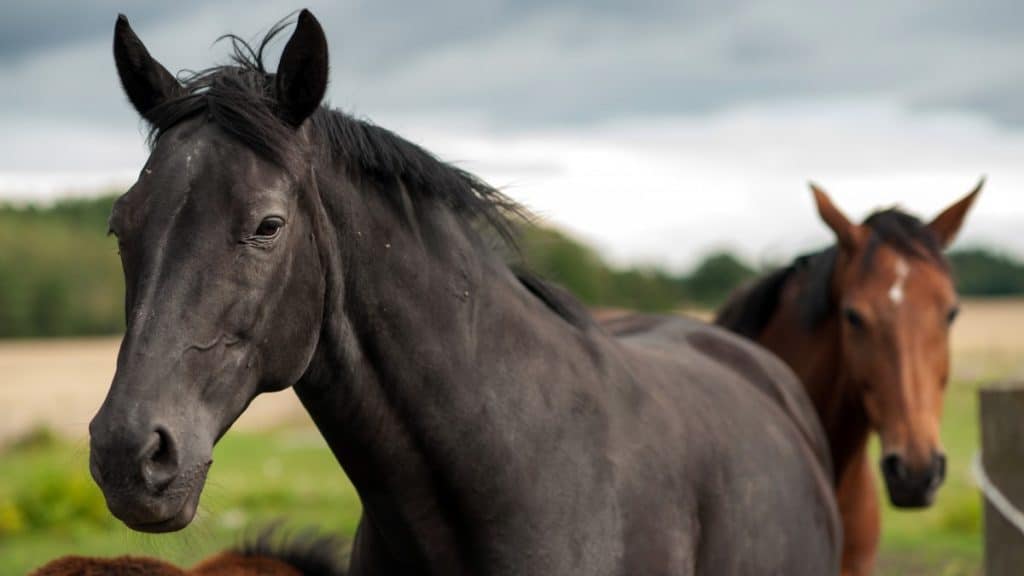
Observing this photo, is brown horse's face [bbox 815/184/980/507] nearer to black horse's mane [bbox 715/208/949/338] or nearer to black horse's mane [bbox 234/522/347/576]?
black horse's mane [bbox 715/208/949/338]

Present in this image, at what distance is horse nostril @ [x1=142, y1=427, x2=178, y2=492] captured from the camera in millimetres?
2176

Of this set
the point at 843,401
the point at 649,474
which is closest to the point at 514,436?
the point at 649,474

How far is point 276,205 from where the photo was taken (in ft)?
7.95

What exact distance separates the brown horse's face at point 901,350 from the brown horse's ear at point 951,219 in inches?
5.8

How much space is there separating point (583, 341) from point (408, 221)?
0.61 metres

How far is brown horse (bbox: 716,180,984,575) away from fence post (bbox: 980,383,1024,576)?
0.22 meters

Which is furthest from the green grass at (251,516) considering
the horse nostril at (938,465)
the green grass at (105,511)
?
the horse nostril at (938,465)

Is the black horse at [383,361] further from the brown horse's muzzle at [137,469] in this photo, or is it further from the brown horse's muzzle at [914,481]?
the brown horse's muzzle at [914,481]

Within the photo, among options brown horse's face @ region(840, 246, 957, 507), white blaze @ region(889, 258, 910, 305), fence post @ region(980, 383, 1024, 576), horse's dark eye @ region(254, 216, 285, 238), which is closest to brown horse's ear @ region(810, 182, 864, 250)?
brown horse's face @ region(840, 246, 957, 507)

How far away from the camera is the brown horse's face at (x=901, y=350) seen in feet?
16.0

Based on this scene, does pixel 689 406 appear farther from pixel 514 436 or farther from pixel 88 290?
pixel 88 290

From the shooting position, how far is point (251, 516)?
11.7 m

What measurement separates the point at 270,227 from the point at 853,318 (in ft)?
11.5

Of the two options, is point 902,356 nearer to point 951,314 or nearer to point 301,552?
point 951,314
